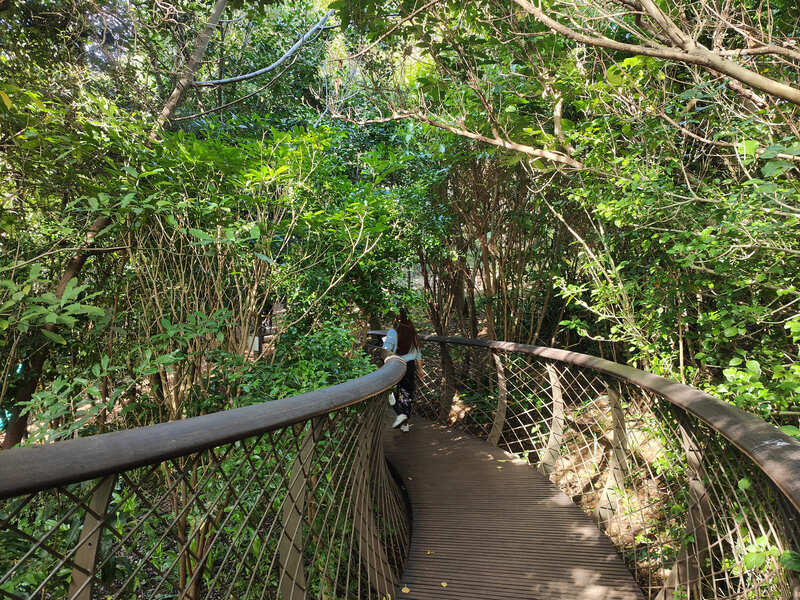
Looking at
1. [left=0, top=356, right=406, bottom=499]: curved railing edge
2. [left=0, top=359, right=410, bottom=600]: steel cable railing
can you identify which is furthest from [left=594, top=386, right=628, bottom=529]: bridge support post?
[left=0, top=356, right=406, bottom=499]: curved railing edge

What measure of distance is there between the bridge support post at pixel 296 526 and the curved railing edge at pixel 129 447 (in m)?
0.17

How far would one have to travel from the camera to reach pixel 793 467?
2.88 feet

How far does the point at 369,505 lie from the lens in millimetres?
1879

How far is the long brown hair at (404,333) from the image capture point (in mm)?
4402

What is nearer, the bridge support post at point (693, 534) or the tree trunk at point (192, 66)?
the bridge support post at point (693, 534)

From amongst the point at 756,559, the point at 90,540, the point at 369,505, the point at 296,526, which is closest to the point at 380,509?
the point at 369,505

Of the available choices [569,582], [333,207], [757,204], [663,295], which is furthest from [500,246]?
[569,582]

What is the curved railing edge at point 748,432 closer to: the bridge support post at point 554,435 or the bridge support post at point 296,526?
the bridge support post at point 296,526

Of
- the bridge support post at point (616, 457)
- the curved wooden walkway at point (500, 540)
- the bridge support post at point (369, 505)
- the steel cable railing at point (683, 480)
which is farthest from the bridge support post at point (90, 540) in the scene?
the bridge support post at point (616, 457)

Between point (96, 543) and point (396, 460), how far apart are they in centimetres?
310

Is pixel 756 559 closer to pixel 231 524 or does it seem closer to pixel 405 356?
pixel 231 524

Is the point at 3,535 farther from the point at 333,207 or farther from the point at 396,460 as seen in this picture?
the point at 396,460

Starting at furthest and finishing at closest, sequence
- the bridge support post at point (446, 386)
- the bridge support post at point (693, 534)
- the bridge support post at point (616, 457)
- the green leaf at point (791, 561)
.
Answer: the bridge support post at point (446, 386) → the bridge support post at point (616, 457) → the bridge support post at point (693, 534) → the green leaf at point (791, 561)

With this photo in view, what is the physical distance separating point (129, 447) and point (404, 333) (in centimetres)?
378
